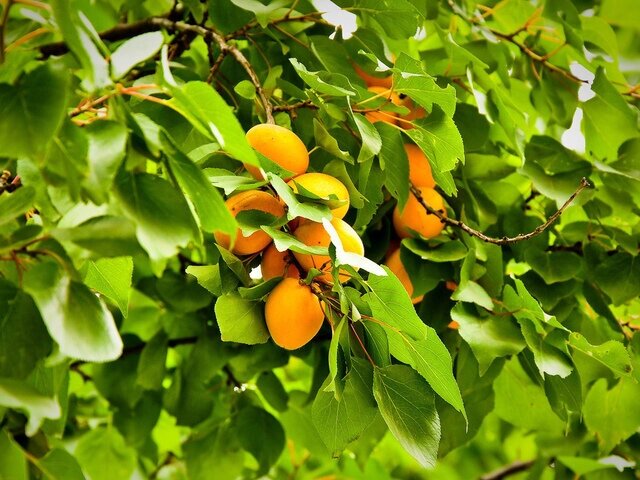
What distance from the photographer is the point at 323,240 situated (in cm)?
76

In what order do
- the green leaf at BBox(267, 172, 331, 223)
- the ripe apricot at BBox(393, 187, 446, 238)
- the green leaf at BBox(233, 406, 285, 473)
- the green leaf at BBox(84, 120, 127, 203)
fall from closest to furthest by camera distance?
1. the green leaf at BBox(84, 120, 127, 203)
2. the green leaf at BBox(267, 172, 331, 223)
3. the ripe apricot at BBox(393, 187, 446, 238)
4. the green leaf at BBox(233, 406, 285, 473)

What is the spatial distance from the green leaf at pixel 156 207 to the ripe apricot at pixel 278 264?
8.1 inches

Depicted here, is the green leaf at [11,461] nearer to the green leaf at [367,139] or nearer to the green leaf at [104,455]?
the green leaf at [367,139]

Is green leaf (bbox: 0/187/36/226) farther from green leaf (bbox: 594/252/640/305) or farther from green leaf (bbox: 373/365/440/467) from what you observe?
green leaf (bbox: 594/252/640/305)

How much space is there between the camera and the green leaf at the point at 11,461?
2.46 ft

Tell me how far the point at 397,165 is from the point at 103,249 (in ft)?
1.47

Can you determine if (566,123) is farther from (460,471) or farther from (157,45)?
(460,471)

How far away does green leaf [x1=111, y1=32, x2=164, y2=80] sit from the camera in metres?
0.62

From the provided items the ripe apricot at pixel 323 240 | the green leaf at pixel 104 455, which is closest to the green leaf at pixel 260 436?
the green leaf at pixel 104 455

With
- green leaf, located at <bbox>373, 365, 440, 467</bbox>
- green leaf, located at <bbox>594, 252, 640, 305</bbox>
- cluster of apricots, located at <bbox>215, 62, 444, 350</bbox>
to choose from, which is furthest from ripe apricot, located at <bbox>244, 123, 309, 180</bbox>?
green leaf, located at <bbox>594, 252, 640, 305</bbox>

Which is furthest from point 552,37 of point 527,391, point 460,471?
point 460,471

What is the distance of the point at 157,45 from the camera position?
2.16 ft

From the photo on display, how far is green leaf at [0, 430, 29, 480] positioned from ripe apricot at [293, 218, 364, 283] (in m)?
0.32

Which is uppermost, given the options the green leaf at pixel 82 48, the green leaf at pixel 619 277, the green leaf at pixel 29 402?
the green leaf at pixel 82 48
